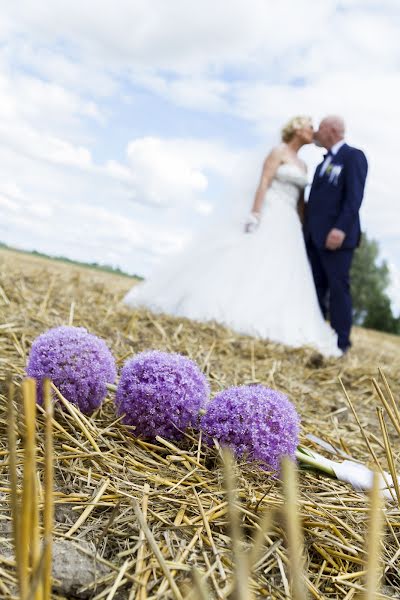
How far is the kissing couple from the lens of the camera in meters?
4.34

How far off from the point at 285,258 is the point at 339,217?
53cm

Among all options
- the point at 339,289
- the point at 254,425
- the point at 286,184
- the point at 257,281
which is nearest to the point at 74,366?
the point at 254,425

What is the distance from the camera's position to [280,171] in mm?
4703

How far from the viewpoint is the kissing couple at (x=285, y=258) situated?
4340 millimetres

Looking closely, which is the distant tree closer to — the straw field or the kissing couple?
the kissing couple

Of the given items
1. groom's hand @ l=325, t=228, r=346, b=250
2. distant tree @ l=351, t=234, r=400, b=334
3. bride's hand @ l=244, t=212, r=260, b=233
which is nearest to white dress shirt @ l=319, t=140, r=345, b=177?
groom's hand @ l=325, t=228, r=346, b=250

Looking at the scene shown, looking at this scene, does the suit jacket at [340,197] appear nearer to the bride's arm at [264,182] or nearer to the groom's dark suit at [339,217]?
the groom's dark suit at [339,217]

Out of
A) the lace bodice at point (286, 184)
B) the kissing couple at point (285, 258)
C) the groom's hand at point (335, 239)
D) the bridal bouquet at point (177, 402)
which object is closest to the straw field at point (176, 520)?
the bridal bouquet at point (177, 402)

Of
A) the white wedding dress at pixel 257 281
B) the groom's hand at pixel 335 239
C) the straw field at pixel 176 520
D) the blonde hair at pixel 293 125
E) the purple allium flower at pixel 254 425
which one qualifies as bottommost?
Answer: the straw field at pixel 176 520

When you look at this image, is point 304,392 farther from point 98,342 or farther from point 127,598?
point 127,598

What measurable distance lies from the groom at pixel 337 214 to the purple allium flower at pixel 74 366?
333 cm

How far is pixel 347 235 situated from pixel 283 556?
149 inches

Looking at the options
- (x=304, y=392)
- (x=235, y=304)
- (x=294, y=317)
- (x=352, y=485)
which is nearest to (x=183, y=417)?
(x=352, y=485)

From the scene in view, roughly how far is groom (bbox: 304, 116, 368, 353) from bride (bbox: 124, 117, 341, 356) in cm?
15
